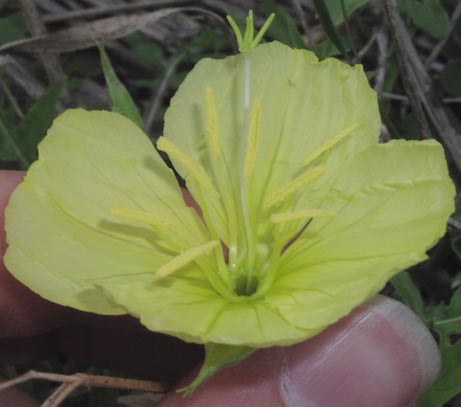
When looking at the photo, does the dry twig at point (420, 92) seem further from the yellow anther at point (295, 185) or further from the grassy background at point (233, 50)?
the yellow anther at point (295, 185)

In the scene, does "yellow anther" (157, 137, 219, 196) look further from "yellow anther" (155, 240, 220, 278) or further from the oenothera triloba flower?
"yellow anther" (155, 240, 220, 278)

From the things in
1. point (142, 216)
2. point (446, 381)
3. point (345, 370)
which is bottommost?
point (446, 381)

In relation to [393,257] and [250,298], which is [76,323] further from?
[393,257]

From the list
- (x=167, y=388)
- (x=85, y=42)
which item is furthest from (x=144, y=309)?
(x=85, y=42)

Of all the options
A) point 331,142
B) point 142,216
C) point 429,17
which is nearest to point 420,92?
point 429,17

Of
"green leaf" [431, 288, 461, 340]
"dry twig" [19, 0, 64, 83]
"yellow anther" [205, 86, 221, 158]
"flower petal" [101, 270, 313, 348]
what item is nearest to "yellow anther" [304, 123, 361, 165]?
"yellow anther" [205, 86, 221, 158]

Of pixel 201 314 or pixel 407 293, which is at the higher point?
pixel 201 314

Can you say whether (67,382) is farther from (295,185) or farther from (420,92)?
(420,92)
